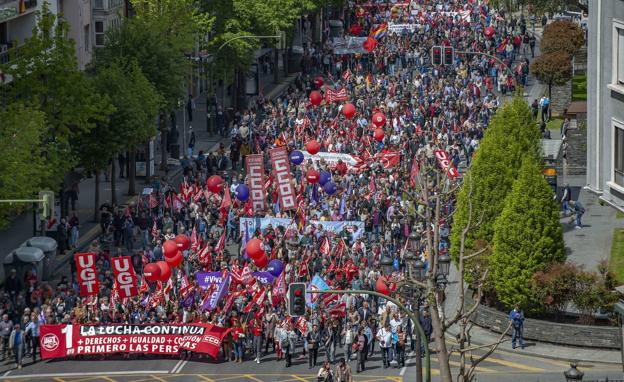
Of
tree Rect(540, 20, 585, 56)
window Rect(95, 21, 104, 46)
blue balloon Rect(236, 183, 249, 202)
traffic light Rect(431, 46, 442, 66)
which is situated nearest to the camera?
blue balloon Rect(236, 183, 249, 202)

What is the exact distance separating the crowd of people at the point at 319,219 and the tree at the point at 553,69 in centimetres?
286

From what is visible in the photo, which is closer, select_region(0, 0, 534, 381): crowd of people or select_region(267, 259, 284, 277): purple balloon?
select_region(0, 0, 534, 381): crowd of people

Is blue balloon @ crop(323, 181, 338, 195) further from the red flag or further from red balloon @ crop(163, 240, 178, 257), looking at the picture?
the red flag

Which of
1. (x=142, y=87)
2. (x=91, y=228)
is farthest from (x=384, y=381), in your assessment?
(x=142, y=87)

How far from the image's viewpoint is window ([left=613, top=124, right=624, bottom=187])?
161 ft

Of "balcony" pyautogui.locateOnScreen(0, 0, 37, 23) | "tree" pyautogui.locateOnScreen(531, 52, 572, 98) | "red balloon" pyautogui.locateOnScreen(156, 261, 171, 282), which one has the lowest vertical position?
"red balloon" pyautogui.locateOnScreen(156, 261, 171, 282)

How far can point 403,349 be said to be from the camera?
55.4 meters

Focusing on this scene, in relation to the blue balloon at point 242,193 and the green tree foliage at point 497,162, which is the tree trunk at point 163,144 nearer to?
the blue balloon at point 242,193

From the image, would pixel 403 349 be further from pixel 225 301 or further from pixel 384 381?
pixel 225 301

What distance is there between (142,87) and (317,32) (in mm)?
51142

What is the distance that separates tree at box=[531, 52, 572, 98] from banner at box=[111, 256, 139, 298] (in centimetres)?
4146

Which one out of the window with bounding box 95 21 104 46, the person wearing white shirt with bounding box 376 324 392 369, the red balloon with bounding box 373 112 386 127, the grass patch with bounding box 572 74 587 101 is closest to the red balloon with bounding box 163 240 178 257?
the person wearing white shirt with bounding box 376 324 392 369

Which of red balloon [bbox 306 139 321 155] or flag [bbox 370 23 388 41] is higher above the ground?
flag [bbox 370 23 388 41]

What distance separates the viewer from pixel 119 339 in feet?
184
